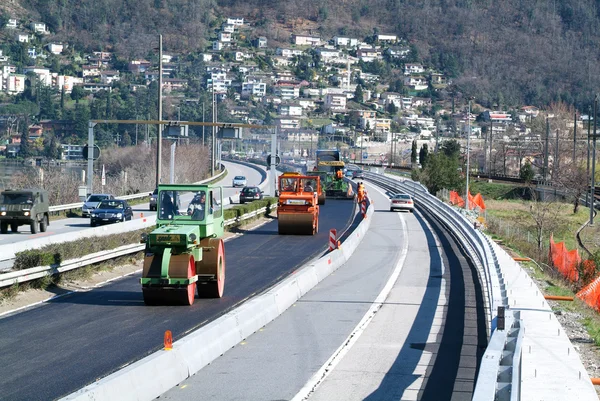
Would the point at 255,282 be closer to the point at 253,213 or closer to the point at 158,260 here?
the point at 158,260

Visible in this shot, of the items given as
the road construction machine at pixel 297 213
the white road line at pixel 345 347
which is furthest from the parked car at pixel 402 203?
the white road line at pixel 345 347

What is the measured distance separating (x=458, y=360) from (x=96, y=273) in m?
13.9

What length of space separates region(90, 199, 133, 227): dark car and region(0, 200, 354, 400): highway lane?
16.6m

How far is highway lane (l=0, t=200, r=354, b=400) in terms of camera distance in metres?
14.7

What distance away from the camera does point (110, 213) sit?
45750 millimetres

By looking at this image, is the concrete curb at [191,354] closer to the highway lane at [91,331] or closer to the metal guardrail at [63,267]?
the highway lane at [91,331]

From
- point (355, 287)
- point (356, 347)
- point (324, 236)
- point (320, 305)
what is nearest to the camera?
point (356, 347)

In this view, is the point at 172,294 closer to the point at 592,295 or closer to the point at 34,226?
the point at 592,295

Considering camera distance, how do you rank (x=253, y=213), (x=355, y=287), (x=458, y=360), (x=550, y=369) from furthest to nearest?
(x=253, y=213) < (x=355, y=287) < (x=458, y=360) < (x=550, y=369)

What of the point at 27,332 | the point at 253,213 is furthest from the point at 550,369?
the point at 253,213

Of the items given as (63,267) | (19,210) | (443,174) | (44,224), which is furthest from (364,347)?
(443,174)

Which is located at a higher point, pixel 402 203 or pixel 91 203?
pixel 91 203

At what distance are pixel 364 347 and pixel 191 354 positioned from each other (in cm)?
399

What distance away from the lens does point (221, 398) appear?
13703 millimetres
